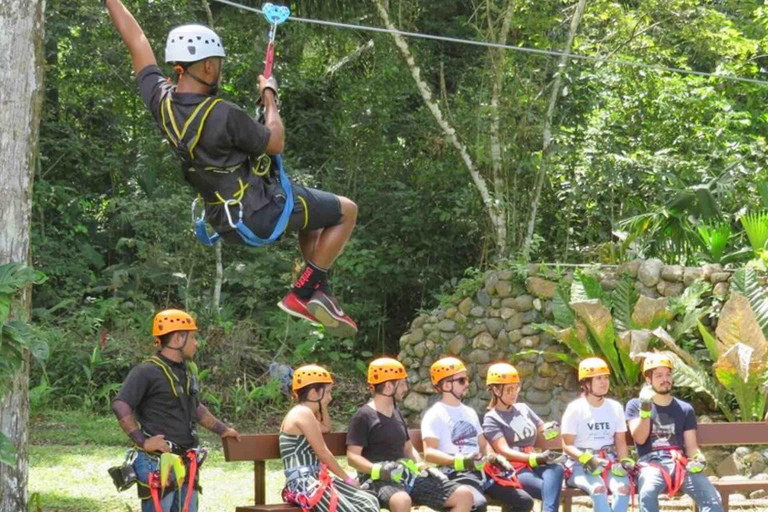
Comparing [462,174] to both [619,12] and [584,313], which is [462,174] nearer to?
[619,12]

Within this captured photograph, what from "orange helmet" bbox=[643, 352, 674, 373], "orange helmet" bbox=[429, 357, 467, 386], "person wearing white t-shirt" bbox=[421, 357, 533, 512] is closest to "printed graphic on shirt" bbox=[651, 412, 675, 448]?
"orange helmet" bbox=[643, 352, 674, 373]

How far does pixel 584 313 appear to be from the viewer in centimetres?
1137

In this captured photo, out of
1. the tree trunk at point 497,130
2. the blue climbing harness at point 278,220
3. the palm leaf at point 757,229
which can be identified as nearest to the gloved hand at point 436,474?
the blue climbing harness at point 278,220

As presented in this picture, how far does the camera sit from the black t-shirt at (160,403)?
20.7ft

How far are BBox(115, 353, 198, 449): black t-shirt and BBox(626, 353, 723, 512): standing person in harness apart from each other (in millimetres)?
2532

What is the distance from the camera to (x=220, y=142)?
5.32 metres

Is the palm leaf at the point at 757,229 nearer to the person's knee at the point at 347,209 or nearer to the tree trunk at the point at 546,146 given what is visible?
the tree trunk at the point at 546,146

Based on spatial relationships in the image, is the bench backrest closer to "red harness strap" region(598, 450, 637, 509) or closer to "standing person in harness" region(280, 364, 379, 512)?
"standing person in harness" region(280, 364, 379, 512)

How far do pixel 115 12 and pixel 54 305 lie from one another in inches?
355

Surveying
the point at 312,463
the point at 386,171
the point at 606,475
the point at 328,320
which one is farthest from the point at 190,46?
the point at 386,171

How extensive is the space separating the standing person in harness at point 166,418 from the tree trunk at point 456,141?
6526 millimetres

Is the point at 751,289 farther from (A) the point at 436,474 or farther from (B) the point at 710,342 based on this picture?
(A) the point at 436,474

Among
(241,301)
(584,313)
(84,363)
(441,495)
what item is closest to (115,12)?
(441,495)

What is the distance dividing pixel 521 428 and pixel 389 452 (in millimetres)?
964
